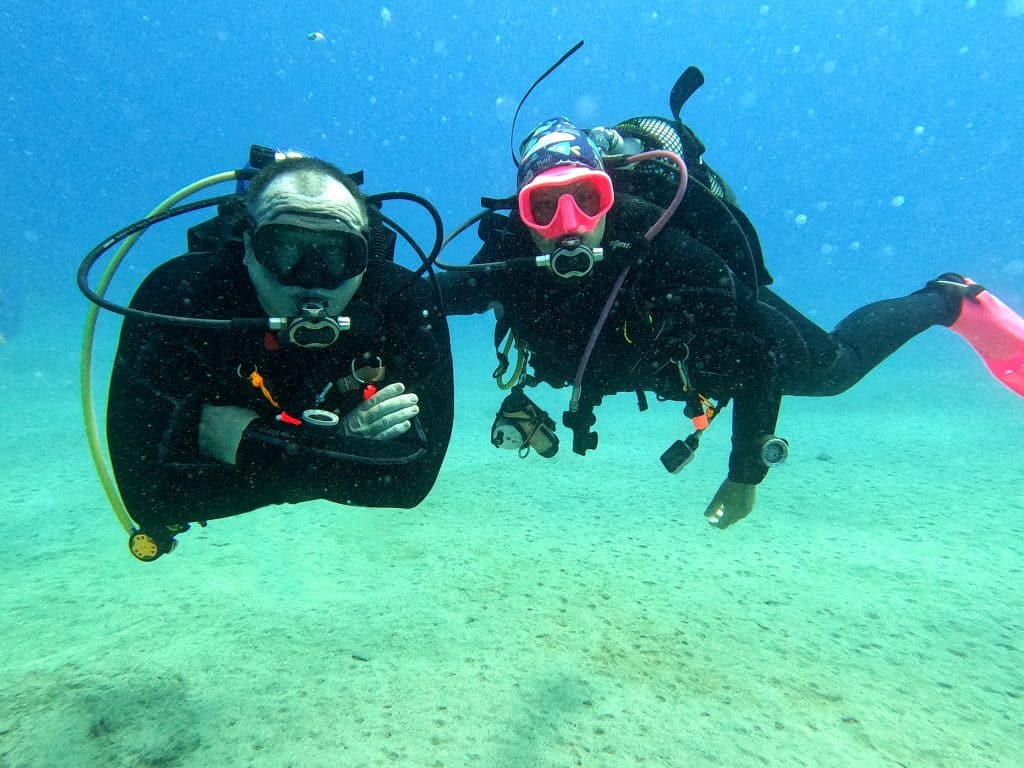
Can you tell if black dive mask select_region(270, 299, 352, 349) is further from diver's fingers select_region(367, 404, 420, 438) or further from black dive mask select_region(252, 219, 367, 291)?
diver's fingers select_region(367, 404, 420, 438)

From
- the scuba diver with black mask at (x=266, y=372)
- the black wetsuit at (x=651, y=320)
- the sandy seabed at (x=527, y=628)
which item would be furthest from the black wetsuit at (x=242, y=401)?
the sandy seabed at (x=527, y=628)

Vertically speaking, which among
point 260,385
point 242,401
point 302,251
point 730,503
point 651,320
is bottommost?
point 730,503

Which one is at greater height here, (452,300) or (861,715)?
(452,300)

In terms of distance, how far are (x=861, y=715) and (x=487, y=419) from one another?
35.9 feet

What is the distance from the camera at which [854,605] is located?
5.25m

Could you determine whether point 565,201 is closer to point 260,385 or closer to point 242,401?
point 260,385

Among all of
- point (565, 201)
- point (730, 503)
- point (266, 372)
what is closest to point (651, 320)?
point (565, 201)

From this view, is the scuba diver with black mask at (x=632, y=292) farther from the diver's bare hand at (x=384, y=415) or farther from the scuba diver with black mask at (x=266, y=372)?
the diver's bare hand at (x=384, y=415)

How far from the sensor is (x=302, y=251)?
259 centimetres

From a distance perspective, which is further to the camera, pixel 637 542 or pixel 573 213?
pixel 637 542

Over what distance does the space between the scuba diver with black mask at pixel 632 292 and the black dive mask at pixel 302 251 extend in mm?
1076

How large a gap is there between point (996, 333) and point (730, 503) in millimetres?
3126

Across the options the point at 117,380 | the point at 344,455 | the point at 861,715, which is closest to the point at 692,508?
the point at 861,715

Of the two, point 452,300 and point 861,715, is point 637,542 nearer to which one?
point 861,715
